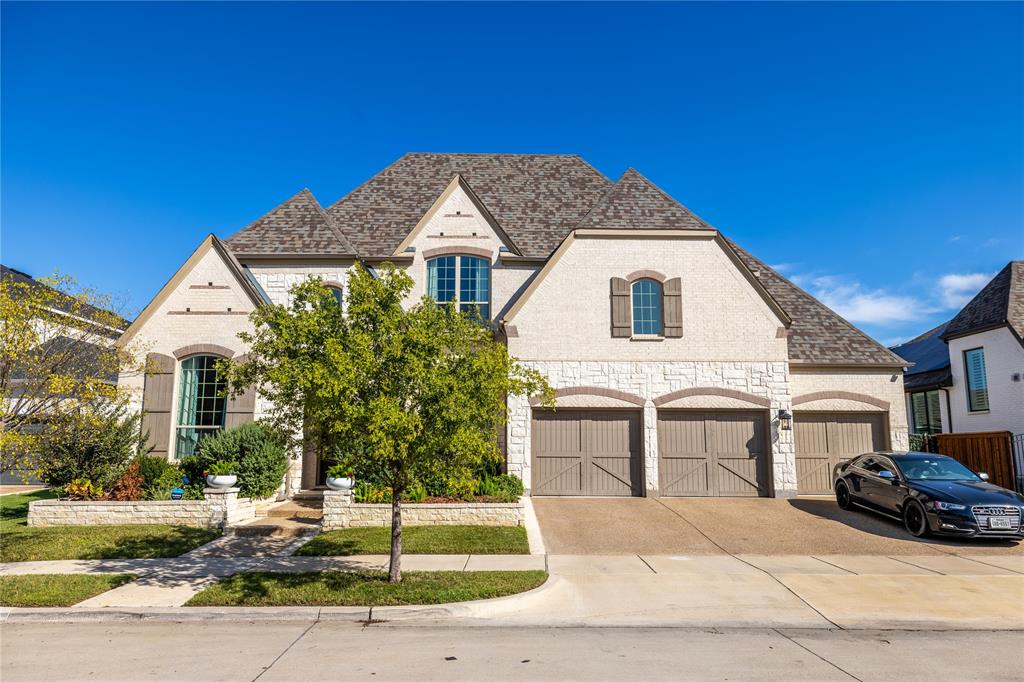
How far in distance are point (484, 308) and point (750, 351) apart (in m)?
7.94

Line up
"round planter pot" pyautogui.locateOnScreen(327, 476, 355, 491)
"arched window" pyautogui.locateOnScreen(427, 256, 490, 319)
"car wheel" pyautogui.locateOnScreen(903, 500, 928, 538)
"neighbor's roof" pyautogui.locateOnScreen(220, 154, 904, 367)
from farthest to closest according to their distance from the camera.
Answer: "arched window" pyautogui.locateOnScreen(427, 256, 490, 319), "neighbor's roof" pyautogui.locateOnScreen(220, 154, 904, 367), "round planter pot" pyautogui.locateOnScreen(327, 476, 355, 491), "car wheel" pyautogui.locateOnScreen(903, 500, 928, 538)

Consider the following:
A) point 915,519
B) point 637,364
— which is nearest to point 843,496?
point 915,519

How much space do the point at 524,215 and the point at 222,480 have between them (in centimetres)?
1267

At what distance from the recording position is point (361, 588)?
8070mm

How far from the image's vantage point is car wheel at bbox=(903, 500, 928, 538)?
472 inches

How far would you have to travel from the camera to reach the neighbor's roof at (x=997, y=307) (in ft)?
65.8

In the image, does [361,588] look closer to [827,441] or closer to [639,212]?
[639,212]

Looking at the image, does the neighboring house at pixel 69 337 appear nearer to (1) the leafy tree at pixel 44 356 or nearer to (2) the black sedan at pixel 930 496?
(1) the leafy tree at pixel 44 356

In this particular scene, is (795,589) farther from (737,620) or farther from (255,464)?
(255,464)

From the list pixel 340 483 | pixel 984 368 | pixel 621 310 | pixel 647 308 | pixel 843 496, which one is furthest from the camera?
pixel 984 368

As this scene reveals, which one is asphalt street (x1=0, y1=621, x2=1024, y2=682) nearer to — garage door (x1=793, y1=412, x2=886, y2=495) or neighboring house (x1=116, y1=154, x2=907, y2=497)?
neighboring house (x1=116, y1=154, x2=907, y2=497)

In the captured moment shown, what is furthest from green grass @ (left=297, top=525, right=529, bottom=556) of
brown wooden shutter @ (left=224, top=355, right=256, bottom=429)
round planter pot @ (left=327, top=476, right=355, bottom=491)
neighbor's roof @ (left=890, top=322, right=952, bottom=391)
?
neighbor's roof @ (left=890, top=322, right=952, bottom=391)

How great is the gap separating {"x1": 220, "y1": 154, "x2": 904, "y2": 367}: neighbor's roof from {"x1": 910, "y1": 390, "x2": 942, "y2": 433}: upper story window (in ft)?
31.1

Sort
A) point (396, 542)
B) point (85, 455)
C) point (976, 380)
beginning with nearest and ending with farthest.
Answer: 1. point (396, 542)
2. point (85, 455)
3. point (976, 380)
